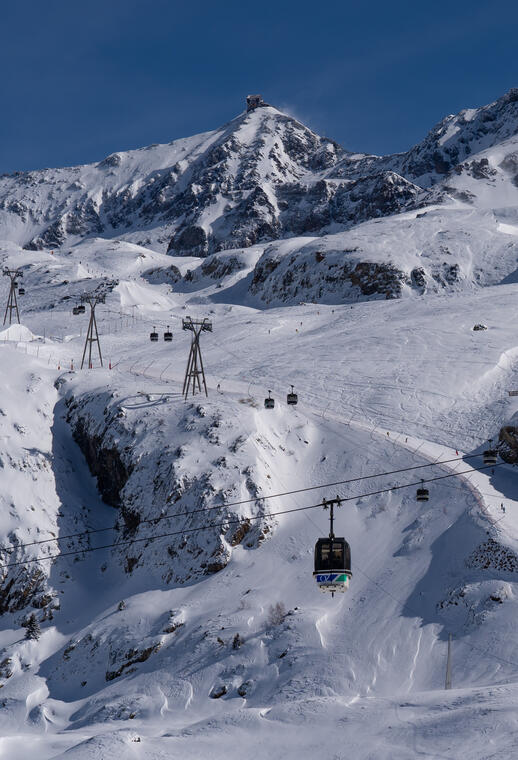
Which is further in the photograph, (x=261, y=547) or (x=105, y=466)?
(x=105, y=466)

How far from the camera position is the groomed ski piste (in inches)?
1300

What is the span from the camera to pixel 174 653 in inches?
1865

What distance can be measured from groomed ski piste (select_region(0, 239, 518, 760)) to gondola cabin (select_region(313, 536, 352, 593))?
4.82 m

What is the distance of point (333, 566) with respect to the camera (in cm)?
3183

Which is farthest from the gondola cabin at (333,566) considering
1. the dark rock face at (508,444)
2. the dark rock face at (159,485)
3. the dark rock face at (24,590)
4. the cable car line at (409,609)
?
the dark rock face at (508,444)

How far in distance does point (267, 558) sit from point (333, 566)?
22705 mm

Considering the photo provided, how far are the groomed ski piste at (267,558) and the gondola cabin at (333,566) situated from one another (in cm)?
482

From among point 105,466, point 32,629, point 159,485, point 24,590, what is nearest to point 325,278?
point 105,466

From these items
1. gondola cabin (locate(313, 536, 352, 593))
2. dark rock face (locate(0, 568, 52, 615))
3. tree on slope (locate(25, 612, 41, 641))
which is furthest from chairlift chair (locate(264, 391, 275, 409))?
gondola cabin (locate(313, 536, 352, 593))

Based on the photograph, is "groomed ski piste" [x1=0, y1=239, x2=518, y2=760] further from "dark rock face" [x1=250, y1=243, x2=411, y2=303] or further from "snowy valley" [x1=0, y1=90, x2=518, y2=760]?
"dark rock face" [x1=250, y1=243, x2=411, y2=303]

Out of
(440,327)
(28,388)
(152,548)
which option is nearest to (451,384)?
(440,327)

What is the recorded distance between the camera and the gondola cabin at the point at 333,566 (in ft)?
104

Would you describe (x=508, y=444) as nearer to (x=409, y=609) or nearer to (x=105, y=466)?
(x=409, y=609)

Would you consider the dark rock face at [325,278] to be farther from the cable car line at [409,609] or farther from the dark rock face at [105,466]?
the cable car line at [409,609]
